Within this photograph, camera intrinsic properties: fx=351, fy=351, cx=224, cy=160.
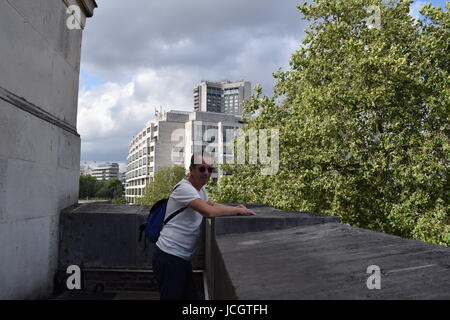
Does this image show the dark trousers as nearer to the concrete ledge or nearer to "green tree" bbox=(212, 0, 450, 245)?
the concrete ledge

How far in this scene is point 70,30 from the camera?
5.44m

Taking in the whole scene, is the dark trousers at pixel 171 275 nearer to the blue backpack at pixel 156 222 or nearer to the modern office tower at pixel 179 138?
the blue backpack at pixel 156 222

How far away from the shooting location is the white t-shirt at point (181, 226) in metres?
2.85

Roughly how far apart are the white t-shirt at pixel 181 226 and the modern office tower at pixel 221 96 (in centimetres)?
18525

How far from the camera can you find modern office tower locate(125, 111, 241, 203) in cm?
10219

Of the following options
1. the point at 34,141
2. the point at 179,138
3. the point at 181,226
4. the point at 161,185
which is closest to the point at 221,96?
the point at 179,138

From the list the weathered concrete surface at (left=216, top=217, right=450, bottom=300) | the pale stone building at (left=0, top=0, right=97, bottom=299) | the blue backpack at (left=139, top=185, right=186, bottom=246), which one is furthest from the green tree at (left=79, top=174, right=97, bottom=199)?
the weathered concrete surface at (left=216, top=217, right=450, bottom=300)

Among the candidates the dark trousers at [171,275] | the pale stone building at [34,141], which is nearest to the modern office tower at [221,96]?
the pale stone building at [34,141]

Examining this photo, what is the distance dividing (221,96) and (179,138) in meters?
93.1

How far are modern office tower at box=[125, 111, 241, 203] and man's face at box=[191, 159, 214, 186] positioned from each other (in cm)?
8736

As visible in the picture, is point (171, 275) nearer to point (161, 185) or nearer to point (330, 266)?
point (330, 266)

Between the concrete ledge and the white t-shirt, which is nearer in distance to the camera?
the white t-shirt
